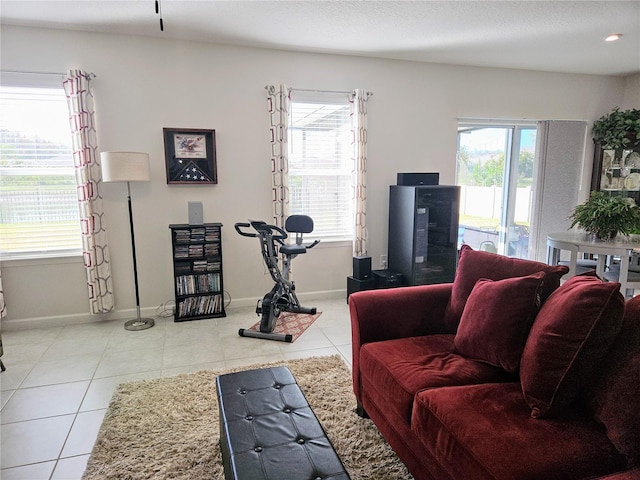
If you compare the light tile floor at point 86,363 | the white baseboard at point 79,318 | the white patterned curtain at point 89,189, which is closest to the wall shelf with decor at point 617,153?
the light tile floor at point 86,363

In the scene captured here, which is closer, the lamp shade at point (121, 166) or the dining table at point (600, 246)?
the dining table at point (600, 246)

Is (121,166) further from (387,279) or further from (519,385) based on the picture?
(519,385)

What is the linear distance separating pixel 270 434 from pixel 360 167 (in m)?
3.31

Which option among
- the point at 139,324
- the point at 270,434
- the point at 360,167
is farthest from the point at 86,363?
the point at 360,167

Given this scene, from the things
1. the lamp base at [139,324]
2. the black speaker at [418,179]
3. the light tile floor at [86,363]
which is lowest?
the light tile floor at [86,363]

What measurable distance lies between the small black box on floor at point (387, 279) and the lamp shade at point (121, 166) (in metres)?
2.55

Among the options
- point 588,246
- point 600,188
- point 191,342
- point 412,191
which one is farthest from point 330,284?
point 600,188

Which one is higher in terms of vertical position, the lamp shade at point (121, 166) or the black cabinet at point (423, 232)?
the lamp shade at point (121, 166)

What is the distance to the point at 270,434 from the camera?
4.84ft

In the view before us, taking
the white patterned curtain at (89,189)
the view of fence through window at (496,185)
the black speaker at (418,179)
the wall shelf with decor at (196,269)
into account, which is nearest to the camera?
the white patterned curtain at (89,189)

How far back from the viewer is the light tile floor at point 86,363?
80.4 inches

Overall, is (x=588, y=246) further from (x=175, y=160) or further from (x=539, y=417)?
(x=175, y=160)

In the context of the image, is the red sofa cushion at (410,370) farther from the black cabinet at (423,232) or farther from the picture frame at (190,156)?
the picture frame at (190,156)

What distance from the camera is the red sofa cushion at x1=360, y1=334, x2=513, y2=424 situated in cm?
172
